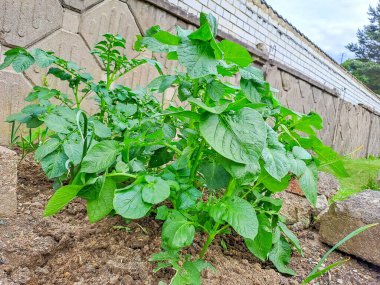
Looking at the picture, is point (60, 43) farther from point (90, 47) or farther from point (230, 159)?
point (230, 159)

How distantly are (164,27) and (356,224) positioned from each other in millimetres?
2035

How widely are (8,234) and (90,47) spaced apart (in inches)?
58.7

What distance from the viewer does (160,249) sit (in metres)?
1.03

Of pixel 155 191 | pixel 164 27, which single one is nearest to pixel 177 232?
pixel 155 191

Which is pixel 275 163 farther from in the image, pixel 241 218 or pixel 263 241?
pixel 263 241

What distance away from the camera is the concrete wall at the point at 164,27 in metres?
1.92

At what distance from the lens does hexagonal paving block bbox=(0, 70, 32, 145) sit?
1867 millimetres

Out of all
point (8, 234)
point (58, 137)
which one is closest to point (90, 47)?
point (58, 137)

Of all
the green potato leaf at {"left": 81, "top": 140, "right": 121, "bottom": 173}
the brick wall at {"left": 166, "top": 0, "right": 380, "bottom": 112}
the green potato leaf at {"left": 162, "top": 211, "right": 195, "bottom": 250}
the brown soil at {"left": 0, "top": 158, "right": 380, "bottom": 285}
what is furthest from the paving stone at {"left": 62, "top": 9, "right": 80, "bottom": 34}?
the green potato leaf at {"left": 162, "top": 211, "right": 195, "bottom": 250}

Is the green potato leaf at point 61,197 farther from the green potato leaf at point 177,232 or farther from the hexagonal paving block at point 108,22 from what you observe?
the hexagonal paving block at point 108,22

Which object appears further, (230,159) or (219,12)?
(219,12)

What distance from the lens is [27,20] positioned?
1.95 meters

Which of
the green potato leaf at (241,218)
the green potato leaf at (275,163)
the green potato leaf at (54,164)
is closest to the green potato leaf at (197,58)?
the green potato leaf at (275,163)

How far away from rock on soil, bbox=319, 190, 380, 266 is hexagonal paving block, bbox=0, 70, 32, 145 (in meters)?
1.61
